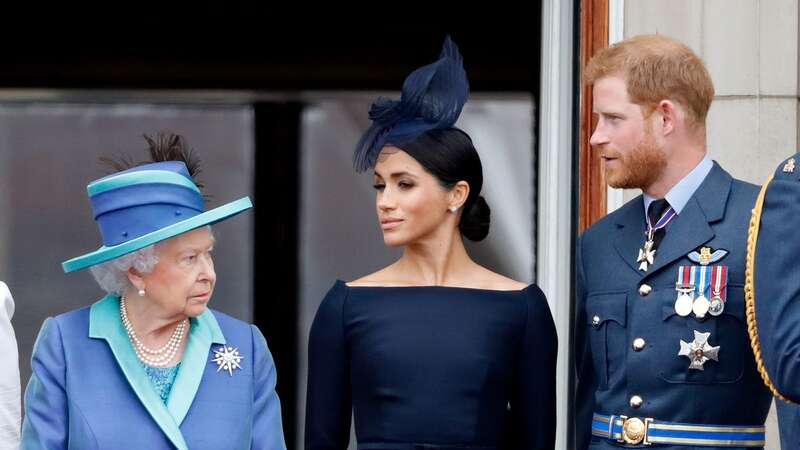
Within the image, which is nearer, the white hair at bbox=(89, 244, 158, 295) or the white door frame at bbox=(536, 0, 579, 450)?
the white hair at bbox=(89, 244, 158, 295)

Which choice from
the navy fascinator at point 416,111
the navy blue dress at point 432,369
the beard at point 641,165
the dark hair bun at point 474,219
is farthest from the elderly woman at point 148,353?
the beard at point 641,165

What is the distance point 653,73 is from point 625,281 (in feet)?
1.61

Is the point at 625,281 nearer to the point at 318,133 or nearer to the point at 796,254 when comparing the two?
the point at 796,254

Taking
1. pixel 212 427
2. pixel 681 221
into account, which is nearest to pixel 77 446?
pixel 212 427

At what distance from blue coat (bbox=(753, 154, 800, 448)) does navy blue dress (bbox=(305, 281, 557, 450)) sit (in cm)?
87

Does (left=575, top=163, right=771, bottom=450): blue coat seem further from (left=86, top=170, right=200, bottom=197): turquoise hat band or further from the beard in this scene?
(left=86, top=170, right=200, bottom=197): turquoise hat band

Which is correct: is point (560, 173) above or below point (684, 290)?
above

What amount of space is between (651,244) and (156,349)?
1.18 metres

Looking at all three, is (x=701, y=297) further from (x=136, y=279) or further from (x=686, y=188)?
(x=136, y=279)

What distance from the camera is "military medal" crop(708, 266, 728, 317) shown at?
157 inches

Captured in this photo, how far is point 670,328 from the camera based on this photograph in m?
4.05

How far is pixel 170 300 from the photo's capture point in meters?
3.86

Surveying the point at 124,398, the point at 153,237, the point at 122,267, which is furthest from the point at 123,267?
the point at 124,398

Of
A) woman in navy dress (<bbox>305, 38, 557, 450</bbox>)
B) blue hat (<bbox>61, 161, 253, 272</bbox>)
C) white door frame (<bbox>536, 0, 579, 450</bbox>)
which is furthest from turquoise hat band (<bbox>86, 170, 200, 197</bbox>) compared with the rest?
white door frame (<bbox>536, 0, 579, 450</bbox>)
